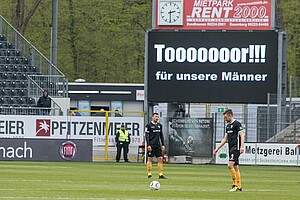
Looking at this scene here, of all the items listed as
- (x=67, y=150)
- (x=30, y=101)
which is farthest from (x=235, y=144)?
(x=30, y=101)

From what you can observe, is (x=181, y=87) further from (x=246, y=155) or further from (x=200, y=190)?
(x=200, y=190)

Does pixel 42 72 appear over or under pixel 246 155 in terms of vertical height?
over

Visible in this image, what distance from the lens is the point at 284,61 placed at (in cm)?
4366

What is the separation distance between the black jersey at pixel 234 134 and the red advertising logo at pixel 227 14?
60.1 ft

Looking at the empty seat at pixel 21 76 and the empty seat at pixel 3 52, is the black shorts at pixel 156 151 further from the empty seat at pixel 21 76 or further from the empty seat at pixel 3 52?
the empty seat at pixel 3 52

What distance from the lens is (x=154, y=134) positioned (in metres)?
31.9

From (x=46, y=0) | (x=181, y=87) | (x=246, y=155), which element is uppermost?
(x=46, y=0)

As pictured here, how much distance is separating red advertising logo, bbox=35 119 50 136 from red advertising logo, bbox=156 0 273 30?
23.6 feet

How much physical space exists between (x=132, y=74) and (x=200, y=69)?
3673 centimetres

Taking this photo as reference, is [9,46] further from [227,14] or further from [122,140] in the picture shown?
[227,14]

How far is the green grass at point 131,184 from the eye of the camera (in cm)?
2264

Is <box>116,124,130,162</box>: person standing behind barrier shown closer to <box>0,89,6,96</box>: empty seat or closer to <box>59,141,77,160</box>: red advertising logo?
<box>59,141,77,160</box>: red advertising logo

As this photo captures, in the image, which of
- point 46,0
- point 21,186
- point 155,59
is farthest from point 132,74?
point 21,186

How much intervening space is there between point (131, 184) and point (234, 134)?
3.43 m
